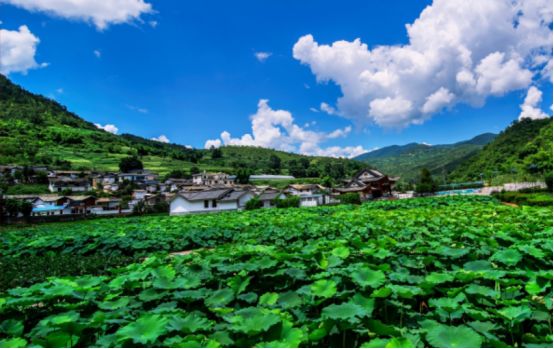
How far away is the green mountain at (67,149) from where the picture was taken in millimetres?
68062

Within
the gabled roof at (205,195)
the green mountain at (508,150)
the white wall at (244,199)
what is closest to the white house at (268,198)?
the white wall at (244,199)

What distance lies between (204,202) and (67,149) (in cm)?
6193

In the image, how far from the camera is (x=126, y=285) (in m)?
3.82

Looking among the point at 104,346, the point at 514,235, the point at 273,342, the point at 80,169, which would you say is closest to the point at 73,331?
the point at 104,346

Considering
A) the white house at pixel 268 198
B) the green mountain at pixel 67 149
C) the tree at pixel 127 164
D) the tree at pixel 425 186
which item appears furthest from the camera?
the tree at pixel 127 164

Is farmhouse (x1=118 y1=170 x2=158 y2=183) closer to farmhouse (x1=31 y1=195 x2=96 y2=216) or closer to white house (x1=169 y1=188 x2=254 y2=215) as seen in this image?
farmhouse (x1=31 y1=195 x2=96 y2=216)

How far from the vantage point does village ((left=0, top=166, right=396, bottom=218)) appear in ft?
117

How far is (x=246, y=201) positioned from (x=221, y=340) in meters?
35.4

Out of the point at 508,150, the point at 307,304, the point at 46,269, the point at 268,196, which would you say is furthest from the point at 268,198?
the point at 508,150

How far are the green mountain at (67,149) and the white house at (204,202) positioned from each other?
141 ft

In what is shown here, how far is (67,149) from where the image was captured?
77.9 m

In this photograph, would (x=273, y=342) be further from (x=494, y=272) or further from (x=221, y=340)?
(x=494, y=272)

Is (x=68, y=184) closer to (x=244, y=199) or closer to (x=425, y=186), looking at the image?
(x=244, y=199)

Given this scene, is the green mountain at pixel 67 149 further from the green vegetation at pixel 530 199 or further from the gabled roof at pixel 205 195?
the green vegetation at pixel 530 199
